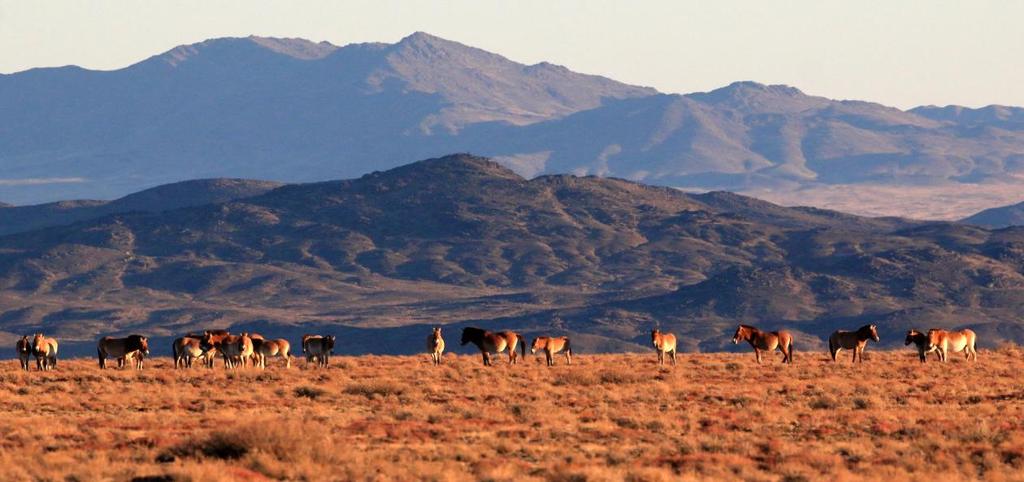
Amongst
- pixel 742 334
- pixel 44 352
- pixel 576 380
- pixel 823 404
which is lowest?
pixel 823 404

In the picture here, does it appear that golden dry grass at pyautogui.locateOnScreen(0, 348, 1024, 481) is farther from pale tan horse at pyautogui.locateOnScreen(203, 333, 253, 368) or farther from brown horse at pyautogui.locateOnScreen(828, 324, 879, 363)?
brown horse at pyautogui.locateOnScreen(828, 324, 879, 363)

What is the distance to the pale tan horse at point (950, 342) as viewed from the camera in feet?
174

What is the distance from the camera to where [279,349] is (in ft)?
178

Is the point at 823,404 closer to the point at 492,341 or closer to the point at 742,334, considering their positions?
the point at 742,334

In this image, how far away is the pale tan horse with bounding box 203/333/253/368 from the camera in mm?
52688

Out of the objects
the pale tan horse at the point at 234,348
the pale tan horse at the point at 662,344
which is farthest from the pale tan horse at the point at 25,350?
the pale tan horse at the point at 662,344

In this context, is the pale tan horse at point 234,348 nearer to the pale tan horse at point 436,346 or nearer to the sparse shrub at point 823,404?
the pale tan horse at point 436,346

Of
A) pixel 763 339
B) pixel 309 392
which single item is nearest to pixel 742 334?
pixel 763 339

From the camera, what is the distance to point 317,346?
177 feet

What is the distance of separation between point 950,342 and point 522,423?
21.5 m

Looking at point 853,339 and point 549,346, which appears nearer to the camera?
point 853,339

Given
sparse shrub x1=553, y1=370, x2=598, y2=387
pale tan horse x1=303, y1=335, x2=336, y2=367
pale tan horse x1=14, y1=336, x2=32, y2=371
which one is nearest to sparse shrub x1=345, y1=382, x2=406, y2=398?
sparse shrub x1=553, y1=370, x2=598, y2=387

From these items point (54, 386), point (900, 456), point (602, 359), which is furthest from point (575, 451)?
point (602, 359)

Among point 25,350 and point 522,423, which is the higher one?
point 25,350
